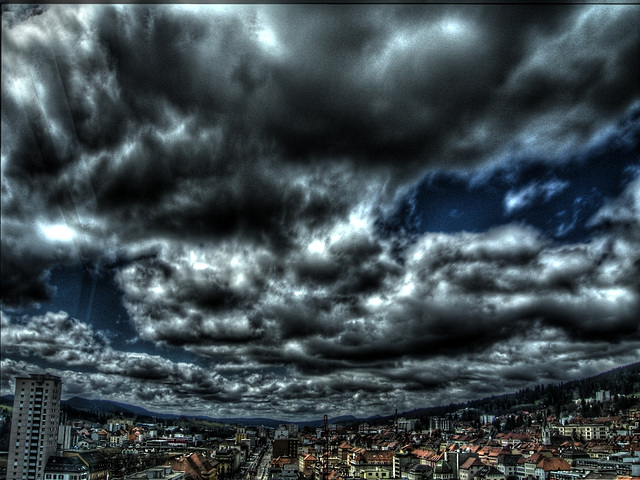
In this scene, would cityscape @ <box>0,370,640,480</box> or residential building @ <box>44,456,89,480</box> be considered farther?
cityscape @ <box>0,370,640,480</box>

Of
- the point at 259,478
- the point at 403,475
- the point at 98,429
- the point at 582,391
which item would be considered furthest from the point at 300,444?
the point at 582,391

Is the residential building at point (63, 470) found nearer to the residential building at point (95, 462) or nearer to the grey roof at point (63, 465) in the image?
the grey roof at point (63, 465)

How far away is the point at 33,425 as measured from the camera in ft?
58.6

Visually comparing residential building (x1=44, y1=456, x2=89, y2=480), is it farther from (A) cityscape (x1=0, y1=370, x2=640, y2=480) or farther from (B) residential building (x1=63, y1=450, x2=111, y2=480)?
(B) residential building (x1=63, y1=450, x2=111, y2=480)

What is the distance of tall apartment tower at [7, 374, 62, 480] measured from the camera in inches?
681

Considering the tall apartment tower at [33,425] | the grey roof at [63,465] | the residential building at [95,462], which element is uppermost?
the tall apartment tower at [33,425]

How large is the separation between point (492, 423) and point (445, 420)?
514 centimetres

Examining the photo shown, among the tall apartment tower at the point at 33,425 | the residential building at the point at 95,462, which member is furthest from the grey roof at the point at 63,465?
the residential building at the point at 95,462

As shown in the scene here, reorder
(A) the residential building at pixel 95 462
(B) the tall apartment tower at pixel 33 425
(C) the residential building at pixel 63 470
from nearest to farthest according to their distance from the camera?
(C) the residential building at pixel 63 470, (B) the tall apartment tower at pixel 33 425, (A) the residential building at pixel 95 462

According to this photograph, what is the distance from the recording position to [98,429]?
1684 inches

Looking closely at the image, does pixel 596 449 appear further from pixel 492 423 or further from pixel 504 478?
pixel 492 423

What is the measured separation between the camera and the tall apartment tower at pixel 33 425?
17.3 meters

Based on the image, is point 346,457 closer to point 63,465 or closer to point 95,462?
point 95,462

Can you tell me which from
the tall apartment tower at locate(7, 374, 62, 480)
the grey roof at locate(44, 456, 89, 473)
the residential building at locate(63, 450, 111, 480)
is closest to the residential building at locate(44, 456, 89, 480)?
the grey roof at locate(44, 456, 89, 473)
